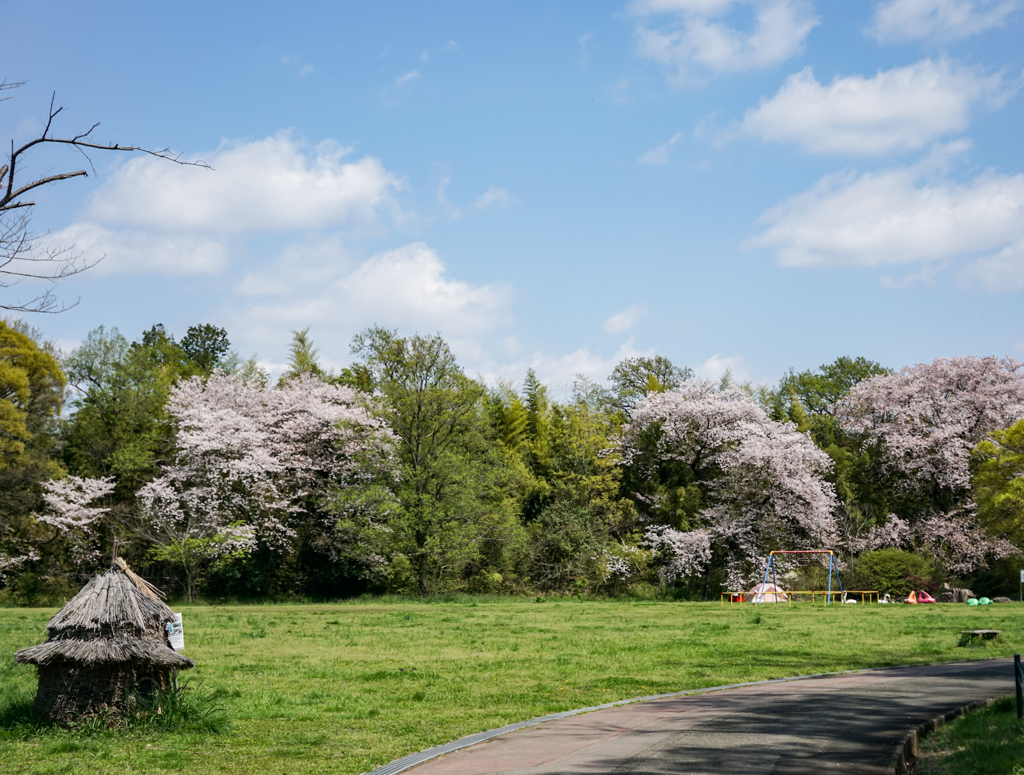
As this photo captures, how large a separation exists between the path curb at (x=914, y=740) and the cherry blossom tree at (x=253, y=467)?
30.3m

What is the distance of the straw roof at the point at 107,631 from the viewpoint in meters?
10.1

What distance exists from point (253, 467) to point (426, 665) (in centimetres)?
2528

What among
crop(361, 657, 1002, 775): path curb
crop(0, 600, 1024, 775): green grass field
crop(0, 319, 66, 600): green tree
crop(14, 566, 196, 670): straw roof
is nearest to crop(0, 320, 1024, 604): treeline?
crop(0, 319, 66, 600): green tree

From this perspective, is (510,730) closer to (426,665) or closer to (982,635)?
(426,665)

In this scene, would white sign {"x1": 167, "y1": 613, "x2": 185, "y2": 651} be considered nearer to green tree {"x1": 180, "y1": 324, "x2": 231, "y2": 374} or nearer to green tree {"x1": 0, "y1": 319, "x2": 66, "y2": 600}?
green tree {"x1": 0, "y1": 319, "x2": 66, "y2": 600}

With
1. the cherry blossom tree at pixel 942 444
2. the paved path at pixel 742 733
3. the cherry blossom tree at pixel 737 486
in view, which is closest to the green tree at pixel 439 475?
the cherry blossom tree at pixel 737 486

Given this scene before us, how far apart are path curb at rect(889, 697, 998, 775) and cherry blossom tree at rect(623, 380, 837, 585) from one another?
30771 mm

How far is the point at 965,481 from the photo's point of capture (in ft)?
134

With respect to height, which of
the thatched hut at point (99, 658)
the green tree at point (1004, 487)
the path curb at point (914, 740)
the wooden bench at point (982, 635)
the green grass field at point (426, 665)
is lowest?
the green grass field at point (426, 665)

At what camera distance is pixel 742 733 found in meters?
9.62

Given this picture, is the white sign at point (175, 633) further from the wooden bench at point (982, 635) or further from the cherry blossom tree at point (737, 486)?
the cherry blossom tree at point (737, 486)

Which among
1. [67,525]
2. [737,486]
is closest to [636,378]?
[737,486]

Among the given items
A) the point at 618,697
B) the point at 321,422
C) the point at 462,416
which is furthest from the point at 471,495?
the point at 618,697

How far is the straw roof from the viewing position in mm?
10070
